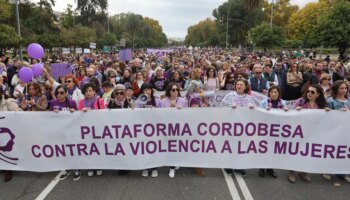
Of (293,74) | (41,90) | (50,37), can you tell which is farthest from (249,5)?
(41,90)

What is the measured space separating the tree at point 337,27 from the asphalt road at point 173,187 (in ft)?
73.2

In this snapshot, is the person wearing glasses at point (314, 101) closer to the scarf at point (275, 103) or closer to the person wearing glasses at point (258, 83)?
the scarf at point (275, 103)

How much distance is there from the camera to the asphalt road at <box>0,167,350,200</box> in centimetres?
467

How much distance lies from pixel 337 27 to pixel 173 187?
24.2 metres

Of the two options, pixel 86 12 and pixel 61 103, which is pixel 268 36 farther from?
pixel 86 12

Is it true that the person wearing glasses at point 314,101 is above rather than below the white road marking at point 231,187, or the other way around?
above

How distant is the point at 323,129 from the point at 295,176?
92 centimetres

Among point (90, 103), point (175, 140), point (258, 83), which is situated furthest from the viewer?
point (258, 83)

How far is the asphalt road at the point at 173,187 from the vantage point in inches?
184

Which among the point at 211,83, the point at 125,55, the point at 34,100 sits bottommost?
the point at 34,100

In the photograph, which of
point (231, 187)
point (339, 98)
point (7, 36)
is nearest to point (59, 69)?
point (231, 187)

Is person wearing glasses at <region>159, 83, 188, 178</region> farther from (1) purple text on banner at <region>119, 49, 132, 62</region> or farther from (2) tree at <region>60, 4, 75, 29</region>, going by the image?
(2) tree at <region>60, 4, 75, 29</region>

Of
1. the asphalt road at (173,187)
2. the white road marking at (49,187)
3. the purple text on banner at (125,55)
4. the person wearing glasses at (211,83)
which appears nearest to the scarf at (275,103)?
the asphalt road at (173,187)

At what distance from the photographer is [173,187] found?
4.95 metres
